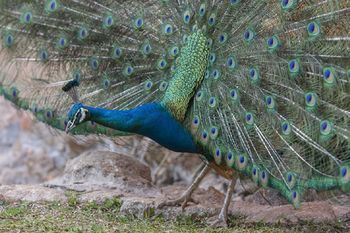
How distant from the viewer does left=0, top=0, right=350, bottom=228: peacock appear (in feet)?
16.0

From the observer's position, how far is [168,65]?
5648 millimetres

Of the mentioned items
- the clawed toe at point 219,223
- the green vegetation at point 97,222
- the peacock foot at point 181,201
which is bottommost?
the green vegetation at point 97,222

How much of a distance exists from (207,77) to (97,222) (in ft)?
4.13

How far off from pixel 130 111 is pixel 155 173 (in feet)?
11.5

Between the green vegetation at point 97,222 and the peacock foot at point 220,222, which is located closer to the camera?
the green vegetation at point 97,222

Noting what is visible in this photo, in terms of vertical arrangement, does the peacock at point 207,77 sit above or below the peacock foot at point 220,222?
above

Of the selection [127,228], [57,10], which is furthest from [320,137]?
[57,10]

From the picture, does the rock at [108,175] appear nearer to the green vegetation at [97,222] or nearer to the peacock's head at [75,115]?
the green vegetation at [97,222]

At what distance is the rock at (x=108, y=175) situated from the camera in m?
6.20

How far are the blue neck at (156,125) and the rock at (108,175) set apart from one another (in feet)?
2.74

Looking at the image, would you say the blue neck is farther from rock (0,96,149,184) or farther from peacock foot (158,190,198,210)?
rock (0,96,149,184)

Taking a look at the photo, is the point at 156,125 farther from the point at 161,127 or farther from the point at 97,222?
the point at 97,222

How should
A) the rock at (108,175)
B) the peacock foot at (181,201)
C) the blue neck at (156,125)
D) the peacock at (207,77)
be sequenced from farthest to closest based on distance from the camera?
the rock at (108,175), the peacock foot at (181,201), the blue neck at (156,125), the peacock at (207,77)

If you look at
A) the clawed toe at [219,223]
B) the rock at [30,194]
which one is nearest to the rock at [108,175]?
the rock at [30,194]
